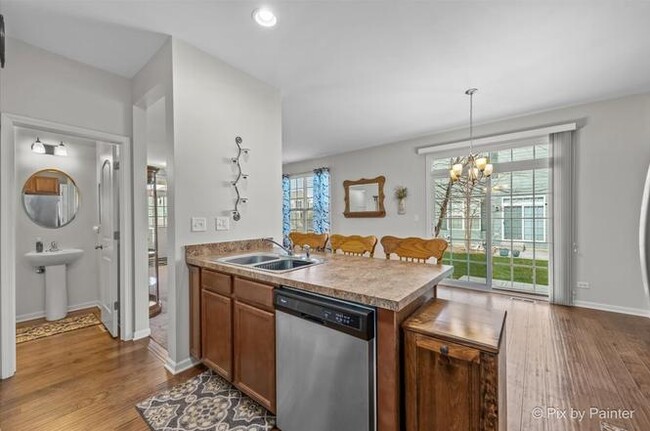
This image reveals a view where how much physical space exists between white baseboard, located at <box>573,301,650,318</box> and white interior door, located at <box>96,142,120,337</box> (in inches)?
222

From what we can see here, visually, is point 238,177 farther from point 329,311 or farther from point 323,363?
point 323,363

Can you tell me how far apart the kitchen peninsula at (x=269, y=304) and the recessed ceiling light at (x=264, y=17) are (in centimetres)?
179

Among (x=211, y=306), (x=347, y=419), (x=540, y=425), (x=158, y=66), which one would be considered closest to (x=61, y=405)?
(x=211, y=306)

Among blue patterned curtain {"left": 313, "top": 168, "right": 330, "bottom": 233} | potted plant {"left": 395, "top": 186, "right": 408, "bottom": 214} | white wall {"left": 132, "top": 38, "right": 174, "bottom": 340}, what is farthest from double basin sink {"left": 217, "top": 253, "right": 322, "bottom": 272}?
blue patterned curtain {"left": 313, "top": 168, "right": 330, "bottom": 233}

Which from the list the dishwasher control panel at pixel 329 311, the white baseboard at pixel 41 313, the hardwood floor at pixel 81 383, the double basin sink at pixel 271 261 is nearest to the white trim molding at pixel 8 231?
the hardwood floor at pixel 81 383

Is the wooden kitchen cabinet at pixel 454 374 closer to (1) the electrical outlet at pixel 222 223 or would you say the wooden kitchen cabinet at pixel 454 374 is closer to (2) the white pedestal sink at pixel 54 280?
(1) the electrical outlet at pixel 222 223

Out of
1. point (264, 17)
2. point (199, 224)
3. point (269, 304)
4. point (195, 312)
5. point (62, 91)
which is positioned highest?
point (264, 17)

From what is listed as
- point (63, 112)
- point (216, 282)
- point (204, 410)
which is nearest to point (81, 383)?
point (204, 410)

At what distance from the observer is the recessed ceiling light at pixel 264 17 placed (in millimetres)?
1868

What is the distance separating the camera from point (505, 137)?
4062 mm

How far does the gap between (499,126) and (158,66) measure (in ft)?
15.0

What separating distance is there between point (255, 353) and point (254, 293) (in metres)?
0.37

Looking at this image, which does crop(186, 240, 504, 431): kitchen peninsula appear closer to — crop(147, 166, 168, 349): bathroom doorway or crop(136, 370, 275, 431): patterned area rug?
crop(136, 370, 275, 431): patterned area rug

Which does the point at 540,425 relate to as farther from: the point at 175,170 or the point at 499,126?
the point at 499,126
